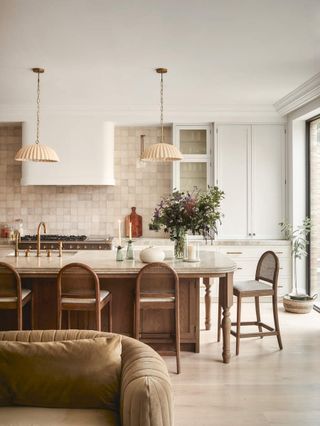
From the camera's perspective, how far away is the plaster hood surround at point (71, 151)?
6539 mm

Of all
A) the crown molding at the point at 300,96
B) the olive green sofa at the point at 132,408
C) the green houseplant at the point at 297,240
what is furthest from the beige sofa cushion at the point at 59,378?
the green houseplant at the point at 297,240

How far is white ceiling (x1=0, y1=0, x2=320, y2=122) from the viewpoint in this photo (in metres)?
3.39

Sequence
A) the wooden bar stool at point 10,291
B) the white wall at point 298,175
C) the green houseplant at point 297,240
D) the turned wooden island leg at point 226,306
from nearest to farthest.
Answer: the wooden bar stool at point 10,291, the turned wooden island leg at point 226,306, the green houseplant at point 297,240, the white wall at point 298,175

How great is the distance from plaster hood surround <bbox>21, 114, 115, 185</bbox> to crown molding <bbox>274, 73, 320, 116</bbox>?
2.43m

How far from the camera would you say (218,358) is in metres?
4.21

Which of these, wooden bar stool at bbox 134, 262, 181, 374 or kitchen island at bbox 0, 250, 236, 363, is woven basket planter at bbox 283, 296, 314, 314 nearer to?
kitchen island at bbox 0, 250, 236, 363

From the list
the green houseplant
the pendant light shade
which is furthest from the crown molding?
the pendant light shade

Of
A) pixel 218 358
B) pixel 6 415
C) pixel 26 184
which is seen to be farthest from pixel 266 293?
pixel 26 184

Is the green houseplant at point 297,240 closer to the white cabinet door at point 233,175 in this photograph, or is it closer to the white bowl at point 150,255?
the white cabinet door at point 233,175

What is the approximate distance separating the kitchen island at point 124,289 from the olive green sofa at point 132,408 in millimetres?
1699

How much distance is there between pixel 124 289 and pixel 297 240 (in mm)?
2969

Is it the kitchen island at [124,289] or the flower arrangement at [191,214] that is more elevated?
the flower arrangement at [191,214]

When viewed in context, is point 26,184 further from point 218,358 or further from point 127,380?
point 127,380

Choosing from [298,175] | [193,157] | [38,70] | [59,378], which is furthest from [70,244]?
[59,378]
